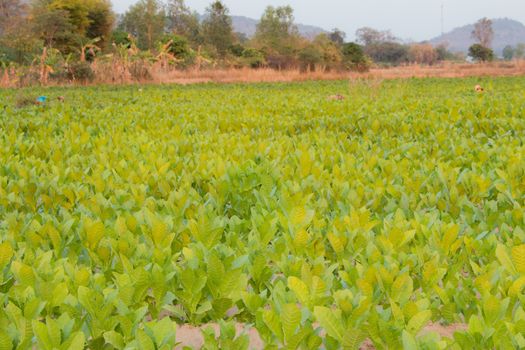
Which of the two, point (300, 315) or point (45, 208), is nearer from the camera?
point (300, 315)

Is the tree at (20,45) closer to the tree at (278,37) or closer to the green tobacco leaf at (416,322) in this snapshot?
the tree at (278,37)

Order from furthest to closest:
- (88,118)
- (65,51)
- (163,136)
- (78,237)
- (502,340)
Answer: (65,51) < (88,118) < (163,136) < (78,237) < (502,340)

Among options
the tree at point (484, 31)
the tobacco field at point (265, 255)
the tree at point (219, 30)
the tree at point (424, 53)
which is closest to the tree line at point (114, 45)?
the tree at point (219, 30)

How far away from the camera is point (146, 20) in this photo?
241 ft

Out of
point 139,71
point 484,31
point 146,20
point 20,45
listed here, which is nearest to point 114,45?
point 139,71

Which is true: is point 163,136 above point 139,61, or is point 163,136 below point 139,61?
below

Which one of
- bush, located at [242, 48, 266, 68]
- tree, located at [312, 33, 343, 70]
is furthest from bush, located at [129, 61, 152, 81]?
tree, located at [312, 33, 343, 70]

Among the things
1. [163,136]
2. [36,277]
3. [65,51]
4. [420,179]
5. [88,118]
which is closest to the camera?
[36,277]

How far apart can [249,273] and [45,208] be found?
1801 mm

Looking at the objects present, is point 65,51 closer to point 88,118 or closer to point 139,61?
point 139,61

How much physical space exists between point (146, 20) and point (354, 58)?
124ft

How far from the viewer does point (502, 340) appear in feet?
5.80

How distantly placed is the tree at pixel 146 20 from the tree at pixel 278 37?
13609 millimetres

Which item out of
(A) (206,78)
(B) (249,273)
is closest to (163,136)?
(B) (249,273)
